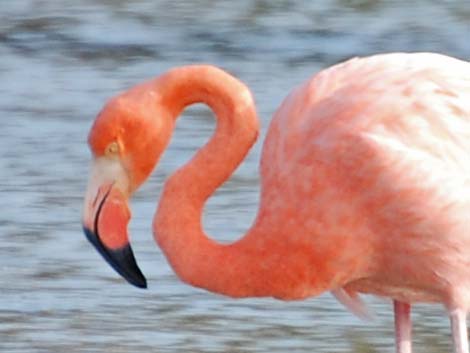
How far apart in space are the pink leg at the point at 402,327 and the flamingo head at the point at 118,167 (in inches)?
37.8

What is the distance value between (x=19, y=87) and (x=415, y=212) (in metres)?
5.38

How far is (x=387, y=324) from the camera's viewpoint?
744 cm

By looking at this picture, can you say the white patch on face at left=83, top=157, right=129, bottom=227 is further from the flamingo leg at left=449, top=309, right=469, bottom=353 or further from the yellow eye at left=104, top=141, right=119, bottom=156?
the flamingo leg at left=449, top=309, right=469, bottom=353

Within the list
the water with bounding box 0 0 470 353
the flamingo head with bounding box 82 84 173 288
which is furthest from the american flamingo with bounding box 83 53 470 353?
the water with bounding box 0 0 470 353

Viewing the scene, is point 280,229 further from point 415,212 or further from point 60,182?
point 60,182

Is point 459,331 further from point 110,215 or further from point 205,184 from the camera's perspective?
point 110,215

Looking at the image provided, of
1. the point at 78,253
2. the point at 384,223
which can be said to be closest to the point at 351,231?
the point at 384,223

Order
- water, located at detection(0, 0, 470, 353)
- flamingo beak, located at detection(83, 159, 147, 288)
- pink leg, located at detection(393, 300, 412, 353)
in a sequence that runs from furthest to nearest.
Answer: water, located at detection(0, 0, 470, 353)
pink leg, located at detection(393, 300, 412, 353)
flamingo beak, located at detection(83, 159, 147, 288)

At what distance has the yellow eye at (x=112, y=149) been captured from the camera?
6035 millimetres

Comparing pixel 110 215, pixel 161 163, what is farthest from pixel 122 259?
pixel 161 163

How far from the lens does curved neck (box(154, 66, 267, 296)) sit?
606cm

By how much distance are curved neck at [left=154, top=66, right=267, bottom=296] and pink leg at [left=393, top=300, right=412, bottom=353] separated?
64 cm

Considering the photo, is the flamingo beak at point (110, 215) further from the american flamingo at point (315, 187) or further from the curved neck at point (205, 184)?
the curved neck at point (205, 184)

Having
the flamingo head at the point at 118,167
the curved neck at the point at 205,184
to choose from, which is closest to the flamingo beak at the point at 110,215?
the flamingo head at the point at 118,167
